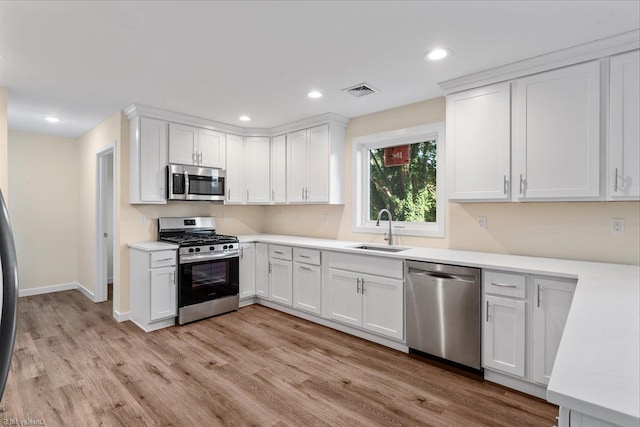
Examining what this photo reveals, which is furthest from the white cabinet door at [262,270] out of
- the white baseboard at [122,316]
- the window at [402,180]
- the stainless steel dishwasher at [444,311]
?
the stainless steel dishwasher at [444,311]

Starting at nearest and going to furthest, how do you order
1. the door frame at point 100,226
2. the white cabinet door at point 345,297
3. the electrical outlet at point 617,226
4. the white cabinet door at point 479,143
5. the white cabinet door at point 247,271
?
the electrical outlet at point 617,226, the white cabinet door at point 479,143, the white cabinet door at point 345,297, the white cabinet door at point 247,271, the door frame at point 100,226

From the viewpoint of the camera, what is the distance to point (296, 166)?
4492 mm

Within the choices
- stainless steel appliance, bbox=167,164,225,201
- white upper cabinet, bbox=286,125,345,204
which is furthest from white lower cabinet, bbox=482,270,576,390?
stainless steel appliance, bbox=167,164,225,201

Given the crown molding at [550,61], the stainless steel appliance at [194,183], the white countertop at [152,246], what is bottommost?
the white countertop at [152,246]

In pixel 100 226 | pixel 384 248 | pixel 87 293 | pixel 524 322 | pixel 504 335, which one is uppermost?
pixel 100 226

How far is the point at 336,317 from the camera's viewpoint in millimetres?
3551

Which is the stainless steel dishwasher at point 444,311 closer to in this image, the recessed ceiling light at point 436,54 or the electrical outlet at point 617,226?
the electrical outlet at point 617,226

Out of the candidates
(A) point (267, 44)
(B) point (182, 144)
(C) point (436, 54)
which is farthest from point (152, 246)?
(C) point (436, 54)

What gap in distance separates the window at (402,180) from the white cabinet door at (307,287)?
2.57ft

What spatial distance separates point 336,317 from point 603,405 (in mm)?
2872

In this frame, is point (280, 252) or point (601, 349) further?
point (280, 252)

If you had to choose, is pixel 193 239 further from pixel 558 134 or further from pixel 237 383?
pixel 558 134

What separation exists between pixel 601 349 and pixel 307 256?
294cm

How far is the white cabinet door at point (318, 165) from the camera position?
4125 mm
